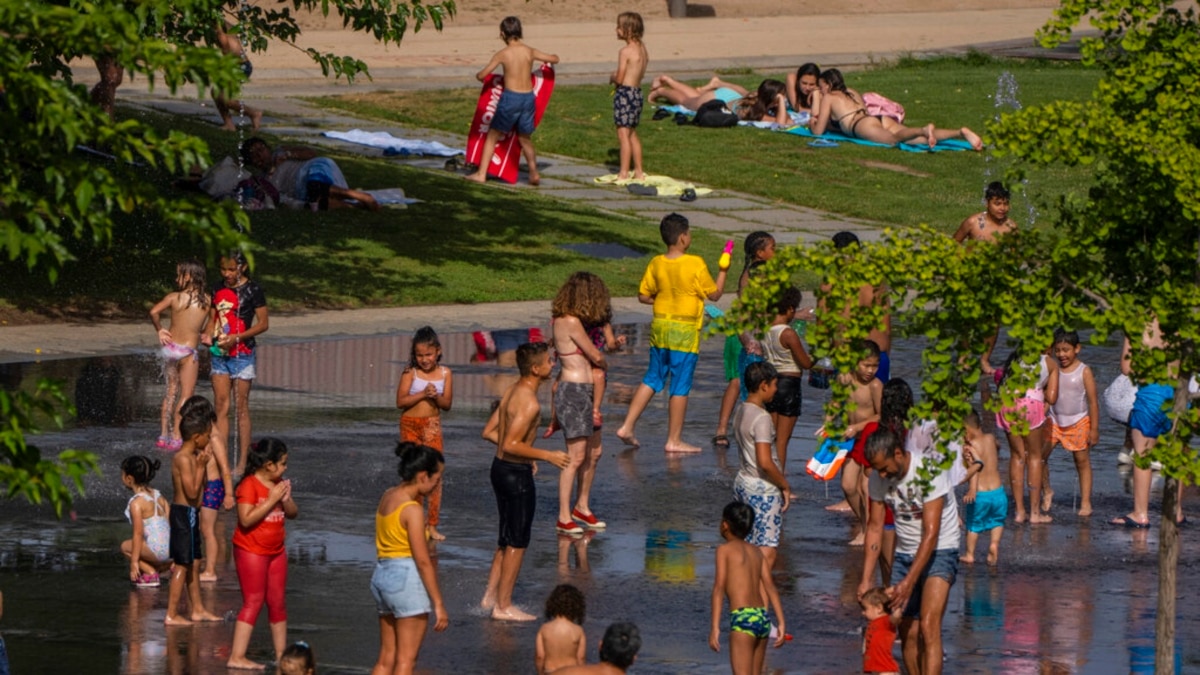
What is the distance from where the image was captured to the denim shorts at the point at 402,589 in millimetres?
8672

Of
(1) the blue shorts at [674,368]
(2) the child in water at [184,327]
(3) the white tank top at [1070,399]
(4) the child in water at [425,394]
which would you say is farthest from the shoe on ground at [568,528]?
(3) the white tank top at [1070,399]

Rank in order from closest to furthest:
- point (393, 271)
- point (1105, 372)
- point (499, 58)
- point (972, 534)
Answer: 1. point (972, 534)
2. point (1105, 372)
3. point (393, 271)
4. point (499, 58)

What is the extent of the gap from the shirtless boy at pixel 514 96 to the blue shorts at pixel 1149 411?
475 inches

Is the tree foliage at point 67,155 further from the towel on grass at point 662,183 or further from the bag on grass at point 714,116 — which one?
the bag on grass at point 714,116

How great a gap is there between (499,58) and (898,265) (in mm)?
15943

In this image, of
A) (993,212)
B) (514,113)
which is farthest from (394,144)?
(993,212)

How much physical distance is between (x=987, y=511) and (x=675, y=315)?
3527 mm

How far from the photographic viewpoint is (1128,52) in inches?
330

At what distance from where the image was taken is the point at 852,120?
93.8 feet

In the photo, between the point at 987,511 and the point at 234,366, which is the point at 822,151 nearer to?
the point at 234,366

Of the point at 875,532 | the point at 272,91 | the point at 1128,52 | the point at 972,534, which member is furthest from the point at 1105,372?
the point at 272,91

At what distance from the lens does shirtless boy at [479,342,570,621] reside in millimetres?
10062

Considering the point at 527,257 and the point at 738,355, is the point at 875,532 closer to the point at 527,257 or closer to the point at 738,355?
the point at 738,355

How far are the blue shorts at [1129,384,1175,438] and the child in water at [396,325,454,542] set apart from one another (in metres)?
4.56
